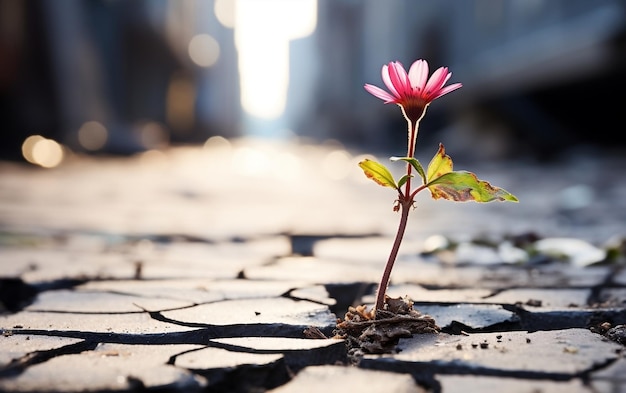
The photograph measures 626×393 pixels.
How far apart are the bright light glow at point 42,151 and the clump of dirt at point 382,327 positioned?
23.8ft

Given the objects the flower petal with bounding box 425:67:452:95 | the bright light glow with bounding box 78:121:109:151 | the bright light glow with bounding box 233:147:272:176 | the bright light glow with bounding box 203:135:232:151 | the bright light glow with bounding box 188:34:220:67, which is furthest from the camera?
the bright light glow with bounding box 188:34:220:67

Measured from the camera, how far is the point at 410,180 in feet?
4.46

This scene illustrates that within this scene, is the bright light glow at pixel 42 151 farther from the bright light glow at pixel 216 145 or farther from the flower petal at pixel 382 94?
the flower petal at pixel 382 94

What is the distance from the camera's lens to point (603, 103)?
33.3ft

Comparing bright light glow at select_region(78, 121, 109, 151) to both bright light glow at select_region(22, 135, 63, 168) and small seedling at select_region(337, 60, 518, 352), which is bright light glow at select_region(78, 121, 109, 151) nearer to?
bright light glow at select_region(22, 135, 63, 168)

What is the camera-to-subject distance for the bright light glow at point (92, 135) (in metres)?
10.5

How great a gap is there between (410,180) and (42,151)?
28.3ft

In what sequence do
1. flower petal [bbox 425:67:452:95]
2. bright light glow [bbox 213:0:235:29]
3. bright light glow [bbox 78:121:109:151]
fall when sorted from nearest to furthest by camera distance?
flower petal [bbox 425:67:452:95] < bright light glow [bbox 78:121:109:151] < bright light glow [bbox 213:0:235:29]

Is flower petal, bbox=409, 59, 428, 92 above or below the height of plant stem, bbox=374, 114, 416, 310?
above

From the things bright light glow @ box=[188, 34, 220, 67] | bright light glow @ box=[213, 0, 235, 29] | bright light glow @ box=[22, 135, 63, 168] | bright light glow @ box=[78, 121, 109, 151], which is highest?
bright light glow @ box=[213, 0, 235, 29]

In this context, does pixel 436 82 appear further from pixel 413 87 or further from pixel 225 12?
pixel 225 12

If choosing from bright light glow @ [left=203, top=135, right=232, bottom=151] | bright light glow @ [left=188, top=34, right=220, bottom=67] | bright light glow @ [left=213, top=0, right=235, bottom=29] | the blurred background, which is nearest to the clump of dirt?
the blurred background

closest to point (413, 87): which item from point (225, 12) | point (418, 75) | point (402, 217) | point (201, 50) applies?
point (418, 75)

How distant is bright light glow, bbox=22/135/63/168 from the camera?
27.6ft
